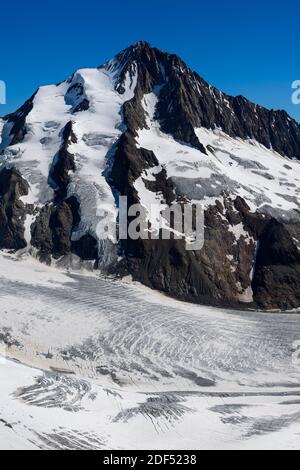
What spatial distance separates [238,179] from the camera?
Result: 103938 millimetres

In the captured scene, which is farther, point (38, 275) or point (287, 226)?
point (287, 226)

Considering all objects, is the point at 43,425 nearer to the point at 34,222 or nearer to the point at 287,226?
the point at 34,222

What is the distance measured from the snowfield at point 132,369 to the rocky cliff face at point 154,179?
18.9ft

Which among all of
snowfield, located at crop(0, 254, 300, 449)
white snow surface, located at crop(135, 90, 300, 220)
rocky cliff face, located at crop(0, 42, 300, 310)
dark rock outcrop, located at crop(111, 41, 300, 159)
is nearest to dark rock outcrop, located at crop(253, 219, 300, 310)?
rocky cliff face, located at crop(0, 42, 300, 310)

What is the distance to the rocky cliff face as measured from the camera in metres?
83.8

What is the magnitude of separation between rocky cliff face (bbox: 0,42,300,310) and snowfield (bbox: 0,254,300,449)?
5.76 meters

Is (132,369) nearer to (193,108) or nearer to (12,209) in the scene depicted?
(12,209)

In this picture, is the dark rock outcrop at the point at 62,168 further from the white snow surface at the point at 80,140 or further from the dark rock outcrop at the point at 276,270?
the dark rock outcrop at the point at 276,270

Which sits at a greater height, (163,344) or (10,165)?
(10,165)

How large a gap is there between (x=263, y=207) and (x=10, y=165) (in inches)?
1781

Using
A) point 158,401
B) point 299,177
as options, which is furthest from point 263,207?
point 158,401

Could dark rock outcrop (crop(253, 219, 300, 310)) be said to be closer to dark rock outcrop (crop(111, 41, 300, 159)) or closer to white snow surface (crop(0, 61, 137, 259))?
white snow surface (crop(0, 61, 137, 259))

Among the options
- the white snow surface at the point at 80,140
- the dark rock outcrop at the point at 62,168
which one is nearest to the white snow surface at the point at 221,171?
the white snow surface at the point at 80,140

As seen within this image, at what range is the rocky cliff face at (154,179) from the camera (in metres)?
83.8
